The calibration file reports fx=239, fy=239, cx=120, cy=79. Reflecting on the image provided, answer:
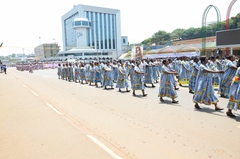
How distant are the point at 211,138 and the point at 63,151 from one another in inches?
120

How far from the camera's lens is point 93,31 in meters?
114

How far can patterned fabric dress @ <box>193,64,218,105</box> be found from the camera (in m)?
7.53

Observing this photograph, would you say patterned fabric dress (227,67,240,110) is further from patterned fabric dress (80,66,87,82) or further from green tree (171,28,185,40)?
green tree (171,28,185,40)

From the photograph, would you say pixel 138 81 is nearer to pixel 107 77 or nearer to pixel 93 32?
pixel 107 77

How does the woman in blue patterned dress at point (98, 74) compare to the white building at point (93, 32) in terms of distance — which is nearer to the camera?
the woman in blue patterned dress at point (98, 74)

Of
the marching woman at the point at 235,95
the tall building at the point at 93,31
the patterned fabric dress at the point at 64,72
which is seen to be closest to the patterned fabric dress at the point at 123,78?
the marching woman at the point at 235,95

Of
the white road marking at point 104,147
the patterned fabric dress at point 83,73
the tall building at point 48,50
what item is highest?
the tall building at point 48,50

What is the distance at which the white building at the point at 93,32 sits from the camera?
104938mm

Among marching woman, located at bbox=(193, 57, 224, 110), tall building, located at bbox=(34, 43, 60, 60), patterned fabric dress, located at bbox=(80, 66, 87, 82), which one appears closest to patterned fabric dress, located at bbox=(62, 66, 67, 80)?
patterned fabric dress, located at bbox=(80, 66, 87, 82)

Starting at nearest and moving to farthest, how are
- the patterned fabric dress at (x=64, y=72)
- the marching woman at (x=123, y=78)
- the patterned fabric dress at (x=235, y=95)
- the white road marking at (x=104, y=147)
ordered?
1. the white road marking at (x=104, y=147)
2. the patterned fabric dress at (x=235, y=95)
3. the marching woman at (x=123, y=78)
4. the patterned fabric dress at (x=64, y=72)

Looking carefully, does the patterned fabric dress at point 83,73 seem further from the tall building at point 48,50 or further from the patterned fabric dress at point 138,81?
the tall building at point 48,50

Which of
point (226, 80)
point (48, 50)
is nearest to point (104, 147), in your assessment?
point (226, 80)

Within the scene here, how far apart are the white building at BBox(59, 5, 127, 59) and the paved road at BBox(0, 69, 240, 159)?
9071 centimetres

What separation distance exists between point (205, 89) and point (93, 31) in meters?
109
